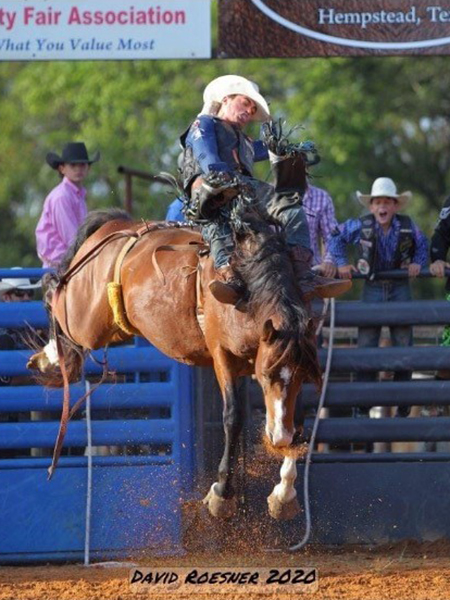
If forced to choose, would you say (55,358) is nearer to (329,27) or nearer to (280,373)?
(280,373)

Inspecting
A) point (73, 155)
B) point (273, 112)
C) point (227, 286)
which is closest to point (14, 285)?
point (73, 155)

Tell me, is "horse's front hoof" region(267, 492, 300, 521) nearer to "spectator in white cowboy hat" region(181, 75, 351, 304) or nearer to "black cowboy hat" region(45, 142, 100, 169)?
"spectator in white cowboy hat" region(181, 75, 351, 304)

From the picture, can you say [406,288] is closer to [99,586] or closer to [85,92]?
[99,586]

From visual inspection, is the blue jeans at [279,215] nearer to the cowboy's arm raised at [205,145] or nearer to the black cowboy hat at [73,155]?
the cowboy's arm raised at [205,145]

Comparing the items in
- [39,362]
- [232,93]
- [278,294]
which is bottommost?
[39,362]

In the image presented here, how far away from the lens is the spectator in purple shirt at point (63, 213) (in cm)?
941

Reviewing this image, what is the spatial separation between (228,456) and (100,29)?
3.86 m

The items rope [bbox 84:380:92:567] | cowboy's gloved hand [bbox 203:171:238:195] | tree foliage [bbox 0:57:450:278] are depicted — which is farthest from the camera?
tree foliage [bbox 0:57:450:278]

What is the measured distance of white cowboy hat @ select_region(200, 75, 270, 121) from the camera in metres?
7.50

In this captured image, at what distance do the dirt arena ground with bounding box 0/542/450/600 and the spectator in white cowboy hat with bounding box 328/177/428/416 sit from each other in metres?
1.13

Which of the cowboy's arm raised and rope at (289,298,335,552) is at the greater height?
the cowboy's arm raised

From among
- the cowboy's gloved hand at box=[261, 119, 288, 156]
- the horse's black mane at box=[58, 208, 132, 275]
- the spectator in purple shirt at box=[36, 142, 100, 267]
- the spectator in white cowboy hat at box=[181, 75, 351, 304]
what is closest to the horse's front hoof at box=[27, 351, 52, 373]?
the horse's black mane at box=[58, 208, 132, 275]

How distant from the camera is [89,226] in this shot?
8398 millimetres

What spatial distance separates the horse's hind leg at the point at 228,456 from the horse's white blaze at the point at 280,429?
36 centimetres
